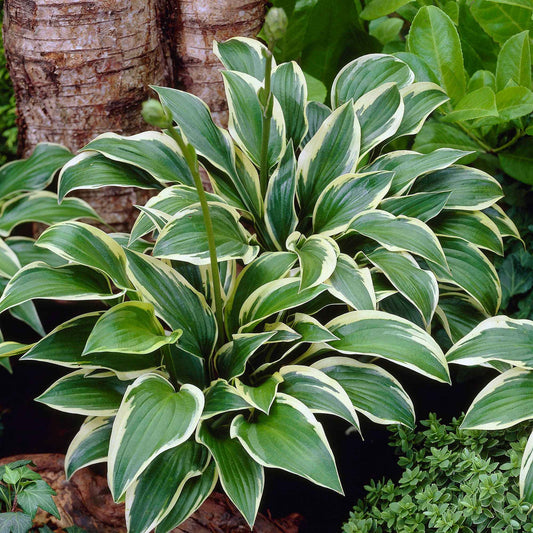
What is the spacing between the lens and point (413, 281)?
1.46 metres

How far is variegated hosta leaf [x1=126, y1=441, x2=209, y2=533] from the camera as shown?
1290mm

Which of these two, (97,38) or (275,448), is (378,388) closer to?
(275,448)

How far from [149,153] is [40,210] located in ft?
1.60

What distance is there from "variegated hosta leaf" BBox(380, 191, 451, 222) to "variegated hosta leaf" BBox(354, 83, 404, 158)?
0.54ft

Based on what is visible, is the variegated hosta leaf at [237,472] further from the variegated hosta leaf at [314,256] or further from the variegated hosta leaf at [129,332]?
the variegated hosta leaf at [314,256]

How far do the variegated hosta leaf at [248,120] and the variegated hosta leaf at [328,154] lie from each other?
3.3 inches

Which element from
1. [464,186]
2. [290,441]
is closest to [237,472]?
[290,441]

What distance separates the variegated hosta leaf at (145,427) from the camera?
119cm

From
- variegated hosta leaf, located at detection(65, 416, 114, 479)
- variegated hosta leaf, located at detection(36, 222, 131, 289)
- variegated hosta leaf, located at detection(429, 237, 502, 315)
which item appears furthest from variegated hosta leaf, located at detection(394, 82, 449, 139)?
variegated hosta leaf, located at detection(65, 416, 114, 479)

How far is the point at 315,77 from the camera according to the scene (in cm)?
219

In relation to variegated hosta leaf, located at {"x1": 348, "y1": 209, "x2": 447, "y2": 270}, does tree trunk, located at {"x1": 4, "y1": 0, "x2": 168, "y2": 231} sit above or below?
above

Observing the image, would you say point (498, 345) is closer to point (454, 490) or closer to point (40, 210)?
point (454, 490)

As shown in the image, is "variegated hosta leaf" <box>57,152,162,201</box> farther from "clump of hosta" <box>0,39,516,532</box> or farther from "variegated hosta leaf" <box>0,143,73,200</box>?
"variegated hosta leaf" <box>0,143,73,200</box>

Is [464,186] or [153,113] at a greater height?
[153,113]
